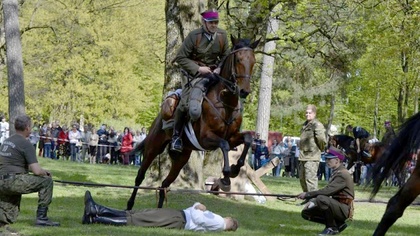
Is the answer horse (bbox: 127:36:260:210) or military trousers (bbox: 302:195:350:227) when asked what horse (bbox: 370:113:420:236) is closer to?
military trousers (bbox: 302:195:350:227)

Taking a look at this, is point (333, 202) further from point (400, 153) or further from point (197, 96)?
point (197, 96)

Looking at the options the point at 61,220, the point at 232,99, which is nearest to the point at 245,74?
the point at 232,99

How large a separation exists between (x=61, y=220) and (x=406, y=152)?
5494 millimetres

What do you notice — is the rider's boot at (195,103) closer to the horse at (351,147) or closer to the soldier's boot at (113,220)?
the soldier's boot at (113,220)

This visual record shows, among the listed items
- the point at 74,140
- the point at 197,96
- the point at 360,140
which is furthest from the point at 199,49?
the point at 74,140

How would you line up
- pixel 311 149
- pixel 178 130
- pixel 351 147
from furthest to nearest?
1. pixel 351 147
2. pixel 311 149
3. pixel 178 130

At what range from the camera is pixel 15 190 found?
10414mm

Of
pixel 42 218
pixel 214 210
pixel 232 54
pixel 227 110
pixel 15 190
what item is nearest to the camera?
pixel 15 190

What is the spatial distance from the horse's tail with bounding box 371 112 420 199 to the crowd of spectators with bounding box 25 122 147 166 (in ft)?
86.9

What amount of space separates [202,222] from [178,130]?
7.10 feet

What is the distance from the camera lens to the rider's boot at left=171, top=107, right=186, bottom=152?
12.9 m

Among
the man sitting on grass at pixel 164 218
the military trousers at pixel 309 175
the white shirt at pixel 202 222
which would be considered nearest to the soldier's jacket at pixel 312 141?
the military trousers at pixel 309 175

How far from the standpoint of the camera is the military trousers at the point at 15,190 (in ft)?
34.1

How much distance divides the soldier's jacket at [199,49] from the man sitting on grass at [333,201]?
8.94ft
